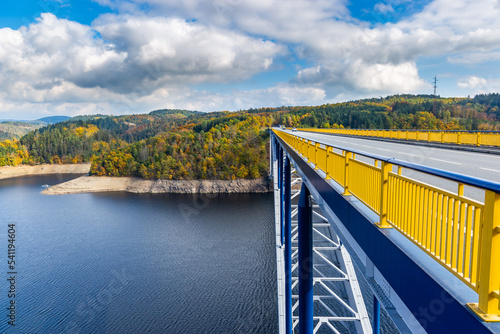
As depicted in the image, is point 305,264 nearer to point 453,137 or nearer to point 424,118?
point 453,137

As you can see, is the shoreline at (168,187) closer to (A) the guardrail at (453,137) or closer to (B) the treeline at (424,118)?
(B) the treeline at (424,118)

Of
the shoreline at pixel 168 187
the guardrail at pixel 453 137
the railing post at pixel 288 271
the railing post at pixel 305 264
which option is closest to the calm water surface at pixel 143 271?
the railing post at pixel 288 271

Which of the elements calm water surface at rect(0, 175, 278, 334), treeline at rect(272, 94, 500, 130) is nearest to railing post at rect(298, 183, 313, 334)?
calm water surface at rect(0, 175, 278, 334)

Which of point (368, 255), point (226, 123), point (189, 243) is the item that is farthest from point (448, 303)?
point (226, 123)

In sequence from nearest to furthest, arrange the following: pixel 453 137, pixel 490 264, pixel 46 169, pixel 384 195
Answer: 1. pixel 490 264
2. pixel 384 195
3. pixel 453 137
4. pixel 46 169

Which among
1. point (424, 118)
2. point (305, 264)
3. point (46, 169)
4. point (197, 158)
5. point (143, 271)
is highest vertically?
point (424, 118)

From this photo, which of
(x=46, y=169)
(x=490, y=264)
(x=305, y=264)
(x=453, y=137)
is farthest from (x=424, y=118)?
(x=46, y=169)
